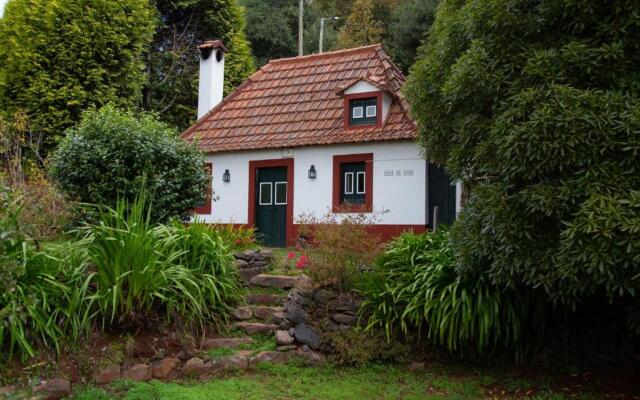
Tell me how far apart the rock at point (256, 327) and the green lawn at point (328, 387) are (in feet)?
2.44

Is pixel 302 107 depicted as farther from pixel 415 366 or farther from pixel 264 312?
pixel 415 366

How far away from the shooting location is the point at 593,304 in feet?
22.2

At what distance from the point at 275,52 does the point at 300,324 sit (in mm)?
23869

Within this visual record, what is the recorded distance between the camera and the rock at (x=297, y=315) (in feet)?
23.4

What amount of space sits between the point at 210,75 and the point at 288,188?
A: 14.8 ft

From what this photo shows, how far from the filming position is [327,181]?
44.9 feet

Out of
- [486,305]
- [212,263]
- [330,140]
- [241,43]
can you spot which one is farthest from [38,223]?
[241,43]

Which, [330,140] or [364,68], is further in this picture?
[364,68]

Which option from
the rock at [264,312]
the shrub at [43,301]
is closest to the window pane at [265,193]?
the rock at [264,312]

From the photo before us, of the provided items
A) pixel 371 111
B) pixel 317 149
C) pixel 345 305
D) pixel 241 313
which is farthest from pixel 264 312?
pixel 371 111

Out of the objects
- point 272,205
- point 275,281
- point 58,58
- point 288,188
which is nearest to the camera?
point 275,281

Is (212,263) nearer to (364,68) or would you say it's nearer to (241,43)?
(364,68)

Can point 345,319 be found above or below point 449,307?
below

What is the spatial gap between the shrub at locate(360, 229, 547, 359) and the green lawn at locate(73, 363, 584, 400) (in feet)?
1.35
